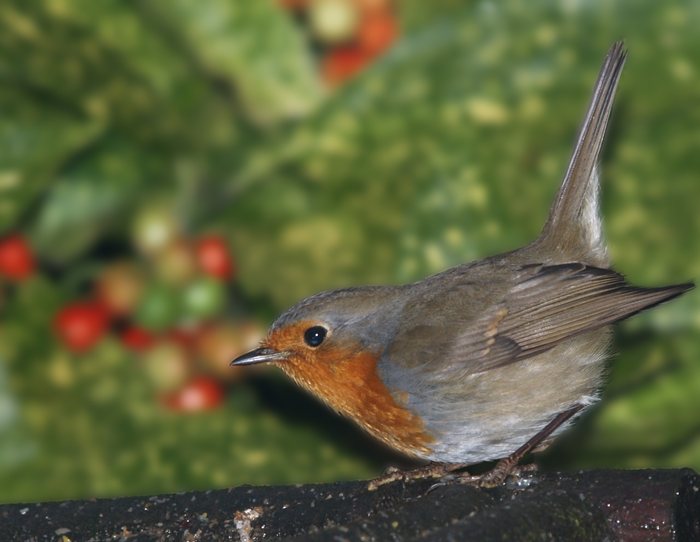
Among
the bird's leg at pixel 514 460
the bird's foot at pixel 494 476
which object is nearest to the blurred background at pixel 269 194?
the bird's leg at pixel 514 460

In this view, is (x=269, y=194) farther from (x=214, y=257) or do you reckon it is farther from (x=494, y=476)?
(x=494, y=476)

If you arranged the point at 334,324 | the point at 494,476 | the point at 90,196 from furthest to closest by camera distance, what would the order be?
the point at 90,196, the point at 334,324, the point at 494,476

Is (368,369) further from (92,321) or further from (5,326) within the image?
(5,326)

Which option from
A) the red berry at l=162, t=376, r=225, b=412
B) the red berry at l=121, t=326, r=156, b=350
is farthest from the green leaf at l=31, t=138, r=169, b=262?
the red berry at l=162, t=376, r=225, b=412

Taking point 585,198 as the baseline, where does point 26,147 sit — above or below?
above

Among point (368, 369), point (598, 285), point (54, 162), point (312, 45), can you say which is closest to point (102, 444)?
point (54, 162)

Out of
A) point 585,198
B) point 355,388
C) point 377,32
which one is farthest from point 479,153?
point 355,388

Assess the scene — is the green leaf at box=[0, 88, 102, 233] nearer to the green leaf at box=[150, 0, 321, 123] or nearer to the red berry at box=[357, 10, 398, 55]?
the green leaf at box=[150, 0, 321, 123]
